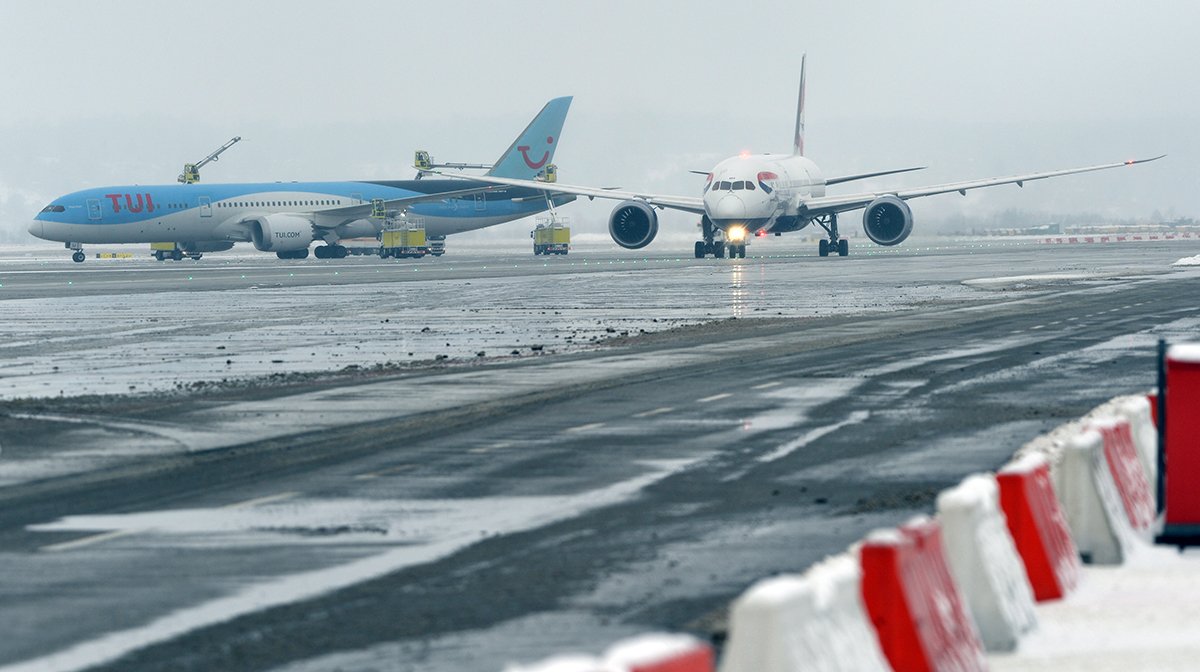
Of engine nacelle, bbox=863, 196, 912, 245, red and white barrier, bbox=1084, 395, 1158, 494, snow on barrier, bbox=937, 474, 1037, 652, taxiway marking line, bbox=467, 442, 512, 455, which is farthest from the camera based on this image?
engine nacelle, bbox=863, 196, 912, 245

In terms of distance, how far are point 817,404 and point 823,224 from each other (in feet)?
193

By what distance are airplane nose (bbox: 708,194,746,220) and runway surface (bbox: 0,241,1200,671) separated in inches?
1303

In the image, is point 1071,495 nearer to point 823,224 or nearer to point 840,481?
point 840,481

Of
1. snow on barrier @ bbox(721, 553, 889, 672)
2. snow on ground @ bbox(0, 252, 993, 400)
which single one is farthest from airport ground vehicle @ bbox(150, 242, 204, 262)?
snow on barrier @ bbox(721, 553, 889, 672)

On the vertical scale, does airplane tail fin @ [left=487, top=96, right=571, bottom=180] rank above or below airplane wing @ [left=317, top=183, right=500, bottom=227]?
above

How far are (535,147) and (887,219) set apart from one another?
3499cm

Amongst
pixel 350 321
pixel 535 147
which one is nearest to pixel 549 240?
pixel 535 147

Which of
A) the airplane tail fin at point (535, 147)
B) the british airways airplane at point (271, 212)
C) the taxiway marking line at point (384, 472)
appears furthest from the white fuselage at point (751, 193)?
the taxiway marking line at point (384, 472)

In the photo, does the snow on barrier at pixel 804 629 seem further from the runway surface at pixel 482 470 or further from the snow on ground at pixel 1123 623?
the runway surface at pixel 482 470

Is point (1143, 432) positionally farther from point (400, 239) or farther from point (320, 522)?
point (400, 239)

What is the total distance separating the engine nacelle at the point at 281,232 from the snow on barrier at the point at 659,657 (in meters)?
79.1

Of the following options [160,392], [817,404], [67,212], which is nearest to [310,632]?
[817,404]

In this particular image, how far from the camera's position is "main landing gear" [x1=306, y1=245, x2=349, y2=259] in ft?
292

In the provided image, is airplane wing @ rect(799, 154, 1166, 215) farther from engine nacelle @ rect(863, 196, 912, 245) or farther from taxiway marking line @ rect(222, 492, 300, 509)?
taxiway marking line @ rect(222, 492, 300, 509)
